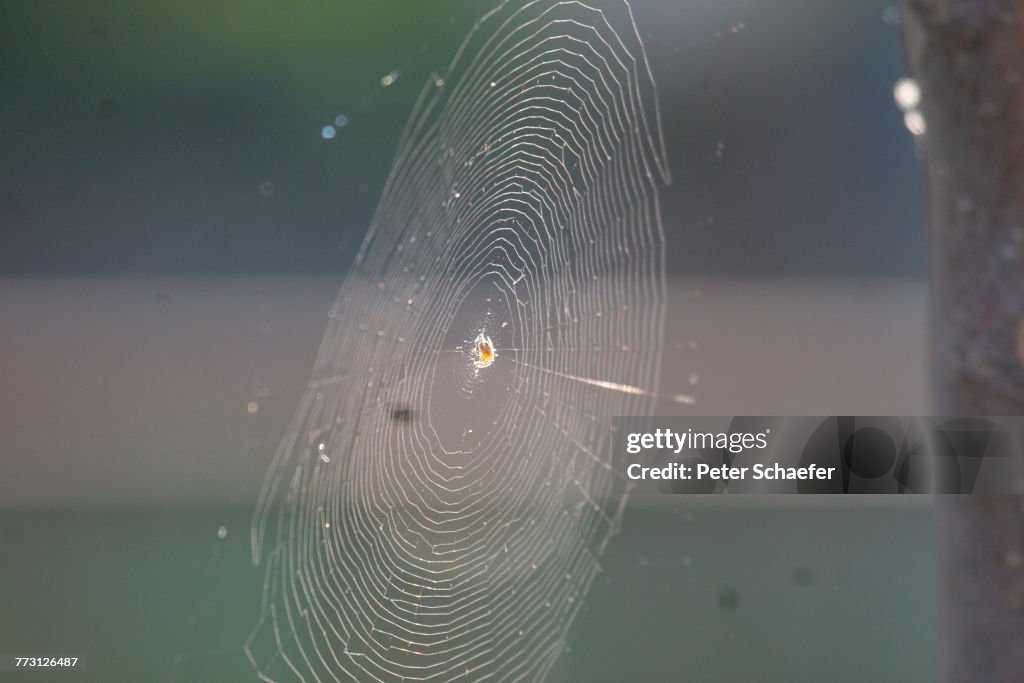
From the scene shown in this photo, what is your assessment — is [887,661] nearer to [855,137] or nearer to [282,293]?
[855,137]

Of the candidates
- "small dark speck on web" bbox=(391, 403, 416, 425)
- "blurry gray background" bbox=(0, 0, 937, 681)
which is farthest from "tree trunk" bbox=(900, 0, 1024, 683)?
"small dark speck on web" bbox=(391, 403, 416, 425)

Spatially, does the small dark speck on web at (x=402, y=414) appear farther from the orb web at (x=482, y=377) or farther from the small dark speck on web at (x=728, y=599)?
the small dark speck on web at (x=728, y=599)

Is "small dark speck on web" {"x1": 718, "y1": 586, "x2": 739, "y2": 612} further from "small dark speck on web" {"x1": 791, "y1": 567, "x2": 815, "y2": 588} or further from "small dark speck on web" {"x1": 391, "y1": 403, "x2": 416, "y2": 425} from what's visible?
"small dark speck on web" {"x1": 391, "y1": 403, "x2": 416, "y2": 425}

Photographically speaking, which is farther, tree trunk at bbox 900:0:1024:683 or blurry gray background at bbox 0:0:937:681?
blurry gray background at bbox 0:0:937:681

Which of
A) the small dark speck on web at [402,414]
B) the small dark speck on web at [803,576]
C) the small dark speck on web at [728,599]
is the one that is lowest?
the small dark speck on web at [728,599]

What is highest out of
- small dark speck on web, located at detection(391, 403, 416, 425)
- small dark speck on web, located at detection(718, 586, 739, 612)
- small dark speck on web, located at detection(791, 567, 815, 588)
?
small dark speck on web, located at detection(391, 403, 416, 425)

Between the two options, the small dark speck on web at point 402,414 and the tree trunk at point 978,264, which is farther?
the small dark speck on web at point 402,414

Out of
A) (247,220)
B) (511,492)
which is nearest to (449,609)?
(511,492)

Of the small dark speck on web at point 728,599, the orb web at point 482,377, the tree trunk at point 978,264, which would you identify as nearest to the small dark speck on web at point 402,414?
the orb web at point 482,377
